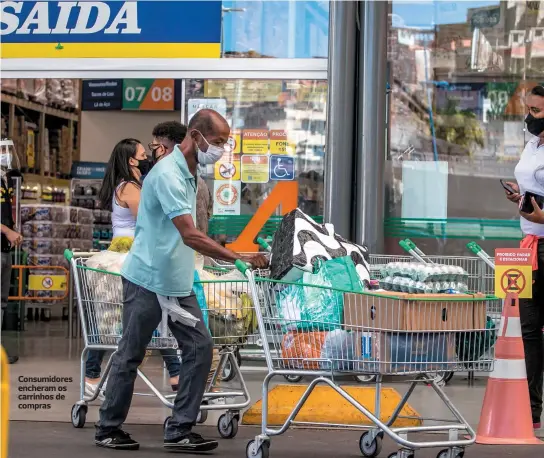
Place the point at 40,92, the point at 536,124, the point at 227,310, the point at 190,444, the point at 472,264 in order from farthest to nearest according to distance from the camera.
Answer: the point at 40,92
the point at 472,264
the point at 536,124
the point at 227,310
the point at 190,444

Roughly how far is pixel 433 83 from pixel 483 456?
5.24 m

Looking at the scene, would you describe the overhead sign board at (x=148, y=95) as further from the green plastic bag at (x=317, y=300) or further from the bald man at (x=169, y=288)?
the green plastic bag at (x=317, y=300)

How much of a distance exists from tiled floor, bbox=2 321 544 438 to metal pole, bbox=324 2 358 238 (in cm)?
163

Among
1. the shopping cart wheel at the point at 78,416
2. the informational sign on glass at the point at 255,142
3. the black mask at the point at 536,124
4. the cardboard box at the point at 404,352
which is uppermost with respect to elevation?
the informational sign on glass at the point at 255,142

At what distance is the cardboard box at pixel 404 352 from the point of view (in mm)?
5512

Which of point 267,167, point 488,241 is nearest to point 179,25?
point 267,167

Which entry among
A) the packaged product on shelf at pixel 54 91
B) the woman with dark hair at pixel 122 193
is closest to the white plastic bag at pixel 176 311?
the woman with dark hair at pixel 122 193

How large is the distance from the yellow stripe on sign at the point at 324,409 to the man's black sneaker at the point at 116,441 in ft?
4.58

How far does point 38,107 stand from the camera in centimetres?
1656

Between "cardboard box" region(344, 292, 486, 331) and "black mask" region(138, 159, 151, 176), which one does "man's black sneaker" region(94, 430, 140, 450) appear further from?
"black mask" region(138, 159, 151, 176)

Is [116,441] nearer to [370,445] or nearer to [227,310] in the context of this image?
[227,310]

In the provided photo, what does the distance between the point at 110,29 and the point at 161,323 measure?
16.4 ft

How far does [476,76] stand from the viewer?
10.8 m

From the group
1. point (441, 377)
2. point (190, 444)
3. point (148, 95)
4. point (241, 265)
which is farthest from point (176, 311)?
point (148, 95)
